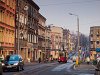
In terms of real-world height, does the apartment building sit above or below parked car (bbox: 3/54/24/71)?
above

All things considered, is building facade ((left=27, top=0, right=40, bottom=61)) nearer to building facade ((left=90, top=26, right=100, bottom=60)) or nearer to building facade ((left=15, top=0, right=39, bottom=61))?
building facade ((left=15, top=0, right=39, bottom=61))

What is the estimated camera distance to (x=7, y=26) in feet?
226

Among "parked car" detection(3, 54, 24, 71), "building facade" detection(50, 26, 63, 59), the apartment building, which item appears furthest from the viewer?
"building facade" detection(50, 26, 63, 59)

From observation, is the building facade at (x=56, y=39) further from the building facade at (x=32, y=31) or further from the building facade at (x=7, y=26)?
the building facade at (x=7, y=26)

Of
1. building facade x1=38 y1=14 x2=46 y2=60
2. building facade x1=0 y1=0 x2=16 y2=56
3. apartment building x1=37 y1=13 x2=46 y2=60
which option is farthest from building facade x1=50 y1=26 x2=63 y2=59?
building facade x1=0 y1=0 x2=16 y2=56

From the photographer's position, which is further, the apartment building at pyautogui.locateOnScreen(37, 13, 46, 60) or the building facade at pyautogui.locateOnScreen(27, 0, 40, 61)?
the apartment building at pyautogui.locateOnScreen(37, 13, 46, 60)

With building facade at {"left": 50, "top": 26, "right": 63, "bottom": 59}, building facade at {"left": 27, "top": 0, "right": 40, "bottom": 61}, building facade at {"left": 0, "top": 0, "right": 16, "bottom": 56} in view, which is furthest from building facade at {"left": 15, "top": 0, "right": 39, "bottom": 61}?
building facade at {"left": 50, "top": 26, "right": 63, "bottom": 59}

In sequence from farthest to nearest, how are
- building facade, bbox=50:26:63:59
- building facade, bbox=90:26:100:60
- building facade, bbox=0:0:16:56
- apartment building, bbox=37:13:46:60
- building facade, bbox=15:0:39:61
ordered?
building facade, bbox=50:26:63:59 → building facade, bbox=90:26:100:60 → apartment building, bbox=37:13:46:60 → building facade, bbox=15:0:39:61 → building facade, bbox=0:0:16:56

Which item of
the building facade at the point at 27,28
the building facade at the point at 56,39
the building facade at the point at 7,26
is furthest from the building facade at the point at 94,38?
the building facade at the point at 7,26

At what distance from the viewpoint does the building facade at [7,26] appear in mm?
64500

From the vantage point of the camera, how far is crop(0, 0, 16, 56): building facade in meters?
64.5

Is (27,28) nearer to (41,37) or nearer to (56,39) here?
(41,37)

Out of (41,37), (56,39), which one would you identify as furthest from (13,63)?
(56,39)

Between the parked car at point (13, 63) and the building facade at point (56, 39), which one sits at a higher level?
the building facade at point (56, 39)
